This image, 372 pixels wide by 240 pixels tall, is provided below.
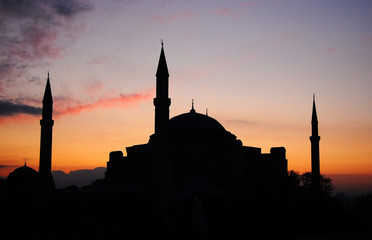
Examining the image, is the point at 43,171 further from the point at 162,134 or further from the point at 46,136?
the point at 162,134

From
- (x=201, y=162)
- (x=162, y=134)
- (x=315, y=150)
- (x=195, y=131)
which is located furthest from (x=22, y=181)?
(x=315, y=150)

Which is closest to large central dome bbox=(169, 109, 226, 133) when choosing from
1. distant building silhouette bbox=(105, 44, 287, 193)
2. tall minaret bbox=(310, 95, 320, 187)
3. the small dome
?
distant building silhouette bbox=(105, 44, 287, 193)

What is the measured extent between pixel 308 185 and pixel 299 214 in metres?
7.63

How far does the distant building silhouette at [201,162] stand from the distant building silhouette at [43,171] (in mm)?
4170

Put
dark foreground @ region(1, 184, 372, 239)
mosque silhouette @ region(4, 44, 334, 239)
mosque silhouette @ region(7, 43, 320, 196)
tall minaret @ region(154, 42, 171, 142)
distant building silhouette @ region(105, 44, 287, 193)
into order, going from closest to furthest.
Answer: dark foreground @ region(1, 184, 372, 239), mosque silhouette @ region(4, 44, 334, 239), mosque silhouette @ region(7, 43, 320, 196), tall minaret @ region(154, 42, 171, 142), distant building silhouette @ region(105, 44, 287, 193)

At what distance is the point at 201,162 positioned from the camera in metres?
25.9

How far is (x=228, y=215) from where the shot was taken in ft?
63.9

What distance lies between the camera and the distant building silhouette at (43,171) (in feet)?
66.2

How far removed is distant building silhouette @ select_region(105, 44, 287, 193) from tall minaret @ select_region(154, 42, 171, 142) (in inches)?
2.0

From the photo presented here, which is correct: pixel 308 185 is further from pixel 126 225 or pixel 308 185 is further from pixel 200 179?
pixel 126 225

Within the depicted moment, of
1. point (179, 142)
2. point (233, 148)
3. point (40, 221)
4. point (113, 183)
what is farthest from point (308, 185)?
point (40, 221)

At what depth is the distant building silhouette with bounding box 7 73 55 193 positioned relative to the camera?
20.2m

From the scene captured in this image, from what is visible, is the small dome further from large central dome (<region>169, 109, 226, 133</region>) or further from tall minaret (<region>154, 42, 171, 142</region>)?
large central dome (<region>169, 109, 226, 133</region>)

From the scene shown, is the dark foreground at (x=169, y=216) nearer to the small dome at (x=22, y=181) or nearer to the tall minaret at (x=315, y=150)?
the small dome at (x=22, y=181)
